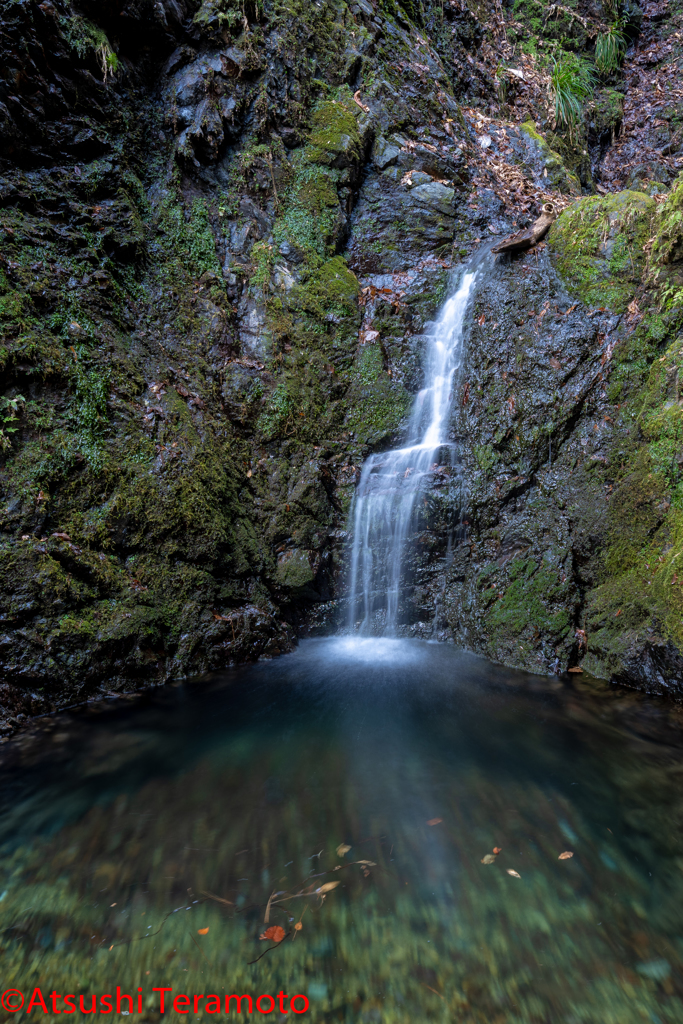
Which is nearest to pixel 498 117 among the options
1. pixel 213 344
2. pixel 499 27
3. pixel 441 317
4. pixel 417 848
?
pixel 499 27

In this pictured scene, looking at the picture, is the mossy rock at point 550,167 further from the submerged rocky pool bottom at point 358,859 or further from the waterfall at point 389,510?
the submerged rocky pool bottom at point 358,859

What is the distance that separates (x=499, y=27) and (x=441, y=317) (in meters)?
8.91

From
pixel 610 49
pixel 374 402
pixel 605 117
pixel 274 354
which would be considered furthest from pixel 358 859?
pixel 610 49

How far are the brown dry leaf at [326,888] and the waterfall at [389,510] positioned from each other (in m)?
3.95

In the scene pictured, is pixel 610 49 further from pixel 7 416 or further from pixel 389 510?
pixel 7 416

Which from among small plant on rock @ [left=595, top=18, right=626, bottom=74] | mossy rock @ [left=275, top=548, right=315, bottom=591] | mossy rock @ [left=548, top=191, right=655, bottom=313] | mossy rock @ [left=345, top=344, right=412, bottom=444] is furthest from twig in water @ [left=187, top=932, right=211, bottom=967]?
small plant on rock @ [left=595, top=18, right=626, bottom=74]

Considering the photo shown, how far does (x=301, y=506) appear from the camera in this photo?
6.21 m

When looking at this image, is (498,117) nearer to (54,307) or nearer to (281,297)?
(281,297)

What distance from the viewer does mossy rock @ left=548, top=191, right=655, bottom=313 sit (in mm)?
5387

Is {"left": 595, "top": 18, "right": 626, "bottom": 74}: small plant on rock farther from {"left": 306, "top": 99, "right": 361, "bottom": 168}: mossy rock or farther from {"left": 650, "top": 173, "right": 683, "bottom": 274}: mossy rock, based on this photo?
{"left": 650, "top": 173, "right": 683, "bottom": 274}: mossy rock

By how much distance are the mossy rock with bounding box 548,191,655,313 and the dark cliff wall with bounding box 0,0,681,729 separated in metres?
0.04

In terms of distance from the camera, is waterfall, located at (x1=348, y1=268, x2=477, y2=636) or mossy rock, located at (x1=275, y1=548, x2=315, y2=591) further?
waterfall, located at (x1=348, y1=268, x2=477, y2=636)

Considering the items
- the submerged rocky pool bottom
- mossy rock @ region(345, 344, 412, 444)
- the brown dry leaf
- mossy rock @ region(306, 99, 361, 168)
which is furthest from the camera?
mossy rock @ region(306, 99, 361, 168)

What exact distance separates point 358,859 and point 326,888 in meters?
0.25
